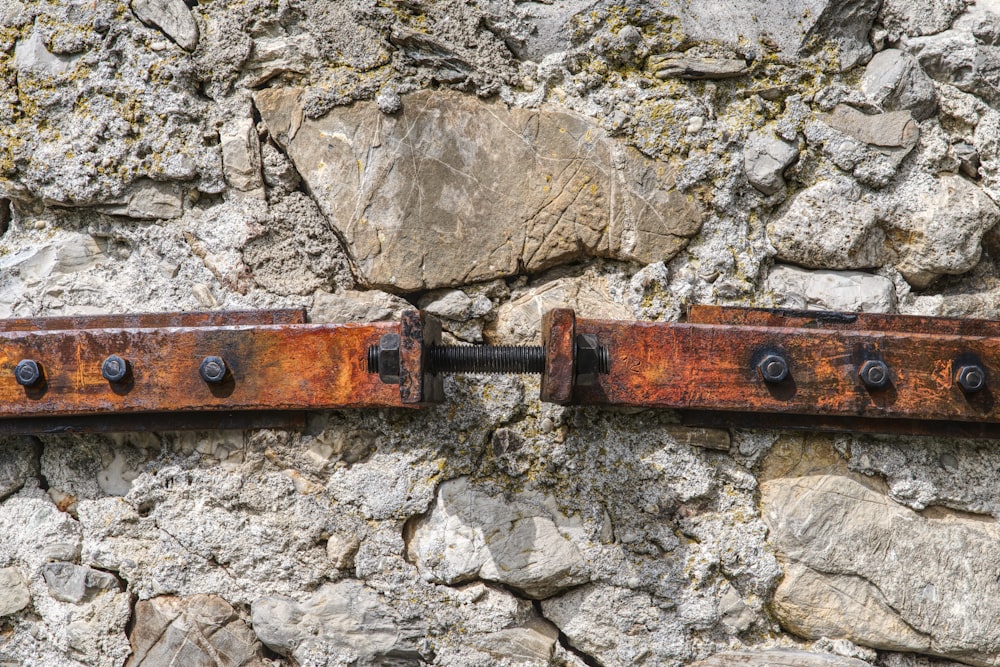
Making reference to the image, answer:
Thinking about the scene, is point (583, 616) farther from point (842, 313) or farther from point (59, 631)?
point (59, 631)

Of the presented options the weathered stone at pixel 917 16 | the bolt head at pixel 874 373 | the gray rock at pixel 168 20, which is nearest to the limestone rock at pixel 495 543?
the bolt head at pixel 874 373

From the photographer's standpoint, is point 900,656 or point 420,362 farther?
point 900,656

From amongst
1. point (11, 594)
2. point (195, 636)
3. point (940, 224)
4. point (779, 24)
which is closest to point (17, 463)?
point (11, 594)

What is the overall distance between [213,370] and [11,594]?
51 cm

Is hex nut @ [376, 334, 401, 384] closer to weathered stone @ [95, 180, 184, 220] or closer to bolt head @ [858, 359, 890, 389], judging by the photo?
weathered stone @ [95, 180, 184, 220]

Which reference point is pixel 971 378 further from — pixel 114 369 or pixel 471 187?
pixel 114 369

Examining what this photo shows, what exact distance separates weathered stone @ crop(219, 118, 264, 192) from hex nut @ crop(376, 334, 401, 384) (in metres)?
0.38

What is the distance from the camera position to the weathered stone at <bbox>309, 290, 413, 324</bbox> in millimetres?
1135

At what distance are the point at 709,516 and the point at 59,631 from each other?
40.1 inches

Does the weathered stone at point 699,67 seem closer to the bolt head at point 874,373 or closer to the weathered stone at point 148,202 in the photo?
the bolt head at point 874,373

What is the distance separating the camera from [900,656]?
110cm

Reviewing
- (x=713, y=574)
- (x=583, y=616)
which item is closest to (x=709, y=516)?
(x=713, y=574)

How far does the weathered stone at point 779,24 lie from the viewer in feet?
3.73

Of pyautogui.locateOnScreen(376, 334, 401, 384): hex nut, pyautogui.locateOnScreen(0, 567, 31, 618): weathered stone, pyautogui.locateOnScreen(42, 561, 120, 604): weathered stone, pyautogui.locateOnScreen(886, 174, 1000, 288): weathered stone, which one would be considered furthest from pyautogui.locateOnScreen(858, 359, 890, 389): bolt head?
pyautogui.locateOnScreen(0, 567, 31, 618): weathered stone
